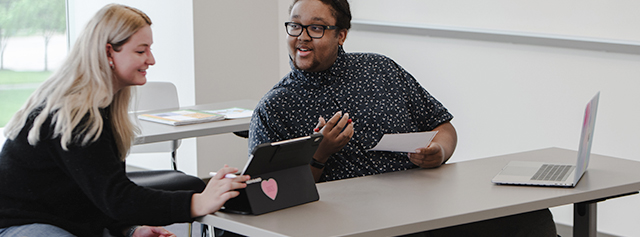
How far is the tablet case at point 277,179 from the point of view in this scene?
4.98 feet

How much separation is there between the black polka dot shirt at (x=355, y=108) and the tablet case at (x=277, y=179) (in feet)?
1.42

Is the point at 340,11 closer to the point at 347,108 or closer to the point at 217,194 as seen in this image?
the point at 347,108

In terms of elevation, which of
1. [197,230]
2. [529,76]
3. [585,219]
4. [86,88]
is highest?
[86,88]

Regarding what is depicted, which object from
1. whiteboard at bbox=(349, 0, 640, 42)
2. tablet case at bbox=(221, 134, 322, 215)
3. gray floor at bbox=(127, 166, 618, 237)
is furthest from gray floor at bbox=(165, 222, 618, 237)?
tablet case at bbox=(221, 134, 322, 215)

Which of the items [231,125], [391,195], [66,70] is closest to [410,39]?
[231,125]

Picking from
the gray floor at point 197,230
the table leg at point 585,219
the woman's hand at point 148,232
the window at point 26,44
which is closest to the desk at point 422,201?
the table leg at point 585,219

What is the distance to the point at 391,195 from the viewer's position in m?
1.72

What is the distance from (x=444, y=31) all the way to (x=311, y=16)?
1705 millimetres

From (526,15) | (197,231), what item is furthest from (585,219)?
(197,231)

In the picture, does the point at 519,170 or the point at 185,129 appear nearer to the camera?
the point at 519,170

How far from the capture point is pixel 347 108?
2.19 meters

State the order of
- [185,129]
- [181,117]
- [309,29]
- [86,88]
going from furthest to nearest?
1. [181,117]
2. [185,129]
3. [309,29]
4. [86,88]

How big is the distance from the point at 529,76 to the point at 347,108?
5.08 feet

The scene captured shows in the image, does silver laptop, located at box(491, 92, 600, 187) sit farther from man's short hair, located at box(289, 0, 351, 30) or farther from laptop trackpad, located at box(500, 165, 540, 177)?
man's short hair, located at box(289, 0, 351, 30)
